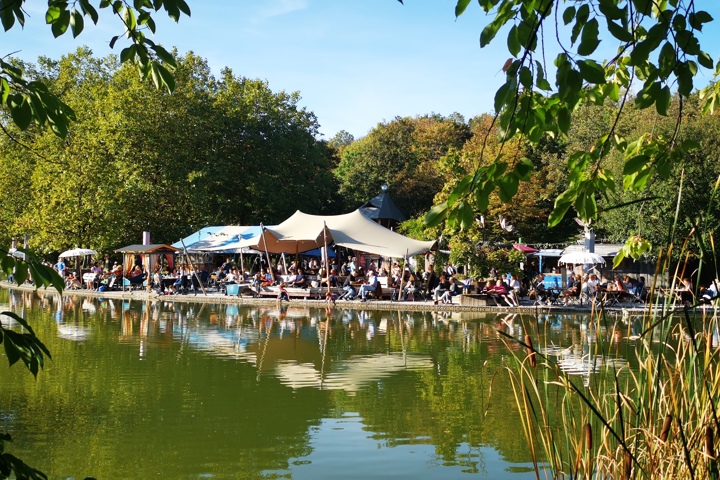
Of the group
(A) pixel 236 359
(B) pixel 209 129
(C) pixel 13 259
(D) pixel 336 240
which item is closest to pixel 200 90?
(B) pixel 209 129

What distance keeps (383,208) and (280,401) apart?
107 feet

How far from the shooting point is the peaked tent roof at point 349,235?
23.1 m

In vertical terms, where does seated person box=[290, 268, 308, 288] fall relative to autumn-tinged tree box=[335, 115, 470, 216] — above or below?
below

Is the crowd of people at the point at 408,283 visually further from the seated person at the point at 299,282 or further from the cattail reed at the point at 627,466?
the cattail reed at the point at 627,466

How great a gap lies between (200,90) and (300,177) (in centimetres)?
612

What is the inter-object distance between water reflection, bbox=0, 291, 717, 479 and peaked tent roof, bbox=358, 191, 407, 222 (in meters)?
24.8

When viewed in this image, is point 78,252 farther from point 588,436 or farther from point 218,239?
point 588,436

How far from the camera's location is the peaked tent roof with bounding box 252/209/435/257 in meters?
23.1

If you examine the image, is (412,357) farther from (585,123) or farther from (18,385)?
(585,123)

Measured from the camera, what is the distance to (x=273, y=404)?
8938 millimetres

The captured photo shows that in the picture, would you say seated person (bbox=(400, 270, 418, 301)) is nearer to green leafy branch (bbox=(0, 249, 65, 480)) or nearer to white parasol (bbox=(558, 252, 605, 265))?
white parasol (bbox=(558, 252, 605, 265))

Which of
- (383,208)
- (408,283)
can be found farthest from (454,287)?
(383,208)

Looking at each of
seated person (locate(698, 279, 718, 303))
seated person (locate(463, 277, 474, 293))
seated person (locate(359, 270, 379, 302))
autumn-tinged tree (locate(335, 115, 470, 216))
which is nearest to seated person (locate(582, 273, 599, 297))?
seated person (locate(463, 277, 474, 293))

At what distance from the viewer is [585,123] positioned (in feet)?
118
